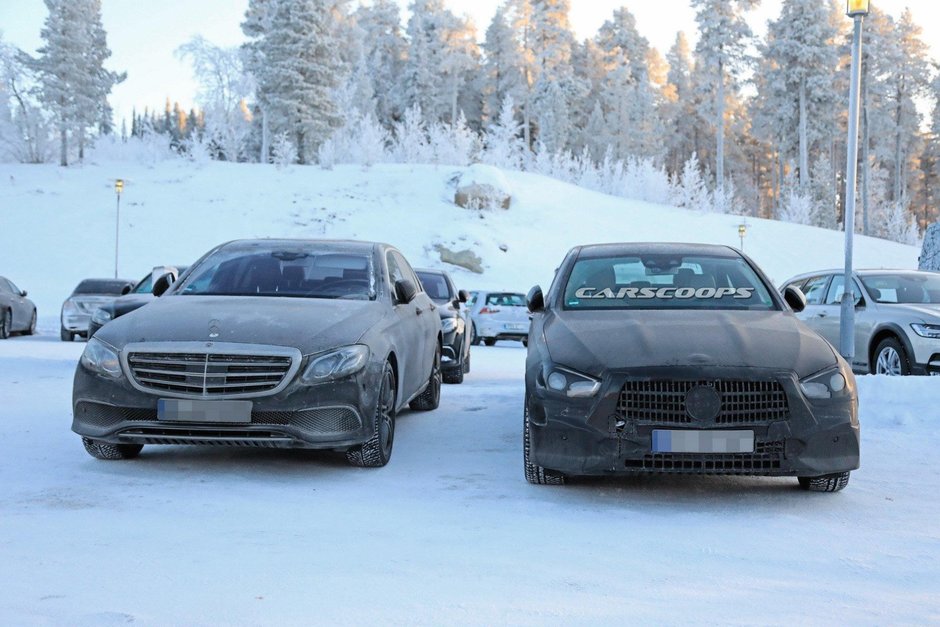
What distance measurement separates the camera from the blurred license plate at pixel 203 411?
18.4 ft

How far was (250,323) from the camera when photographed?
19.6 ft

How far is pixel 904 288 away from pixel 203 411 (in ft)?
31.0

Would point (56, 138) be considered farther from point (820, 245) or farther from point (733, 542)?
point (733, 542)

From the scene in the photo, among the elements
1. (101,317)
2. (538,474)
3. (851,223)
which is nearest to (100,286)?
(101,317)

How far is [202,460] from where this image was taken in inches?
254

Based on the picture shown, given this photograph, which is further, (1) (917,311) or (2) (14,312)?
(2) (14,312)

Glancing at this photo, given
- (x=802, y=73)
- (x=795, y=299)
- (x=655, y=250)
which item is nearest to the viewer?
(x=795, y=299)

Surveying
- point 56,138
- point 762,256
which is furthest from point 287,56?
point 762,256

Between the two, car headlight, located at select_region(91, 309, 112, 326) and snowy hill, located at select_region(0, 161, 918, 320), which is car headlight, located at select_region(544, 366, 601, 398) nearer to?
car headlight, located at select_region(91, 309, 112, 326)

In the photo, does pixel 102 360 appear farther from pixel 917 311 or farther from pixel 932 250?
pixel 932 250

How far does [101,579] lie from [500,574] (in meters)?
1.59

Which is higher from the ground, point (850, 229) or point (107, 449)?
point (850, 229)

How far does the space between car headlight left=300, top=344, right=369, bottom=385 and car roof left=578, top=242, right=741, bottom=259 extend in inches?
79.5

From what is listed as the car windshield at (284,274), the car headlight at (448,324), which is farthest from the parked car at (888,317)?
the car windshield at (284,274)
